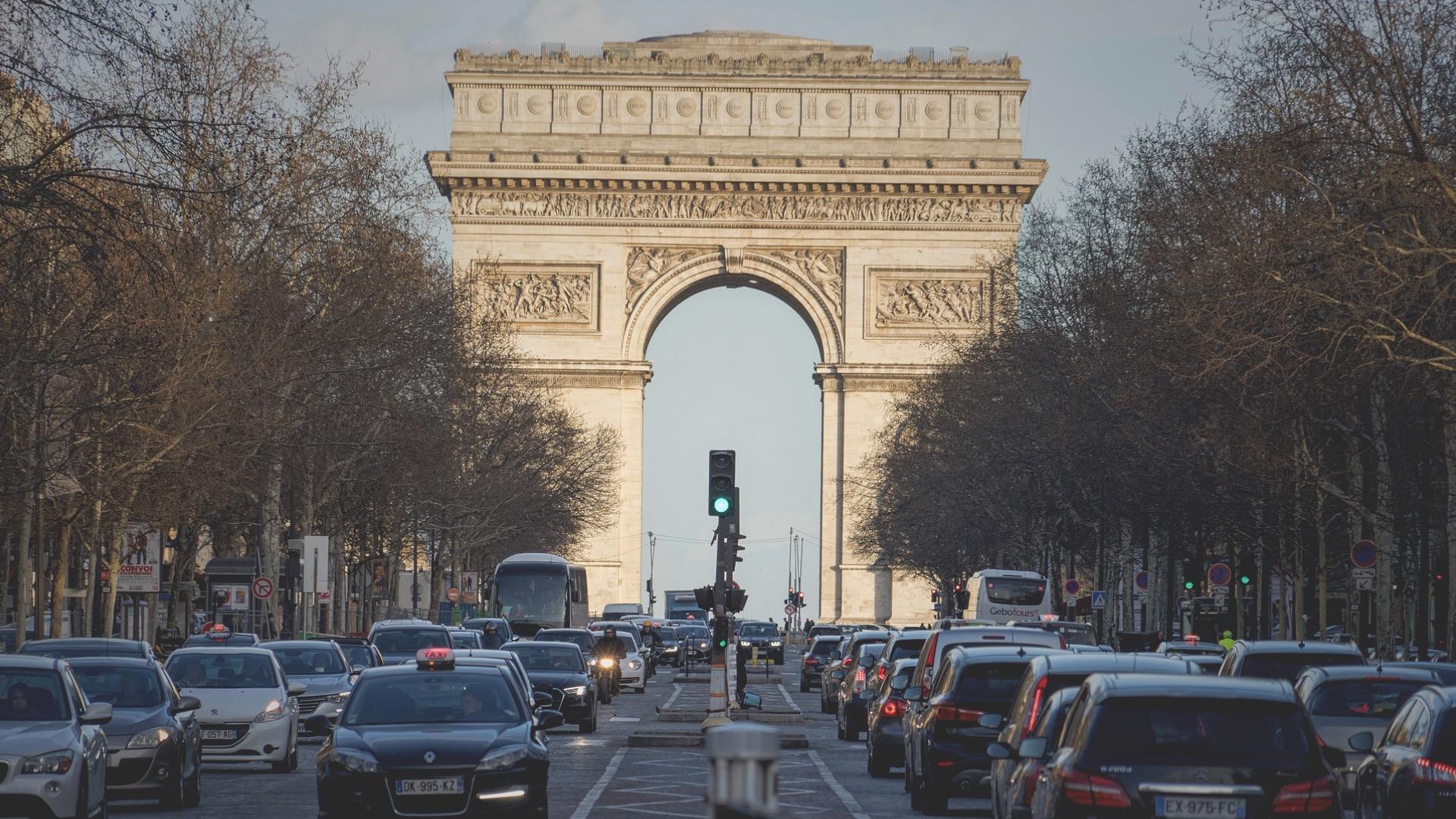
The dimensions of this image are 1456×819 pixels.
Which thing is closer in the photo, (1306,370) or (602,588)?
(1306,370)

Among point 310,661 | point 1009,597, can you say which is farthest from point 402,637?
point 1009,597

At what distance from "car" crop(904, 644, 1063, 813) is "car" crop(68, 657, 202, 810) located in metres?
6.51

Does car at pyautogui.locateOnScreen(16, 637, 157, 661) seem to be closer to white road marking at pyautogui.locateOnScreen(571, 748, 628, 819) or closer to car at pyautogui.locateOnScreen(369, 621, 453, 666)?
white road marking at pyautogui.locateOnScreen(571, 748, 628, 819)

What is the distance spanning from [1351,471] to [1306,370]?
22.9 ft

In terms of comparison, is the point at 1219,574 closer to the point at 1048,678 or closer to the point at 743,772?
the point at 1048,678

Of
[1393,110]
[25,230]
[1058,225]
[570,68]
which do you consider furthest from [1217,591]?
[25,230]

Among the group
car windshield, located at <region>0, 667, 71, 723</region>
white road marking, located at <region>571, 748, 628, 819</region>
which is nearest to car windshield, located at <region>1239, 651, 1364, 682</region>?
white road marking, located at <region>571, 748, 628, 819</region>

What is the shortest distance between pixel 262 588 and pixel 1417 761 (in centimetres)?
3483

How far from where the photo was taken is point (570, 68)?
3329 inches

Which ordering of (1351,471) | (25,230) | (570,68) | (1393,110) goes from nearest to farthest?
(25,230)
(1393,110)
(1351,471)
(570,68)

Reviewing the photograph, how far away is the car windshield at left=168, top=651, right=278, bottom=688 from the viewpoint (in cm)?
2658

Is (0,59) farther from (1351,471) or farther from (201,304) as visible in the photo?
(1351,471)

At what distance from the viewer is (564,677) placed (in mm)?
35969

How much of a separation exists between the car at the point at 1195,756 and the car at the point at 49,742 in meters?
7.43
